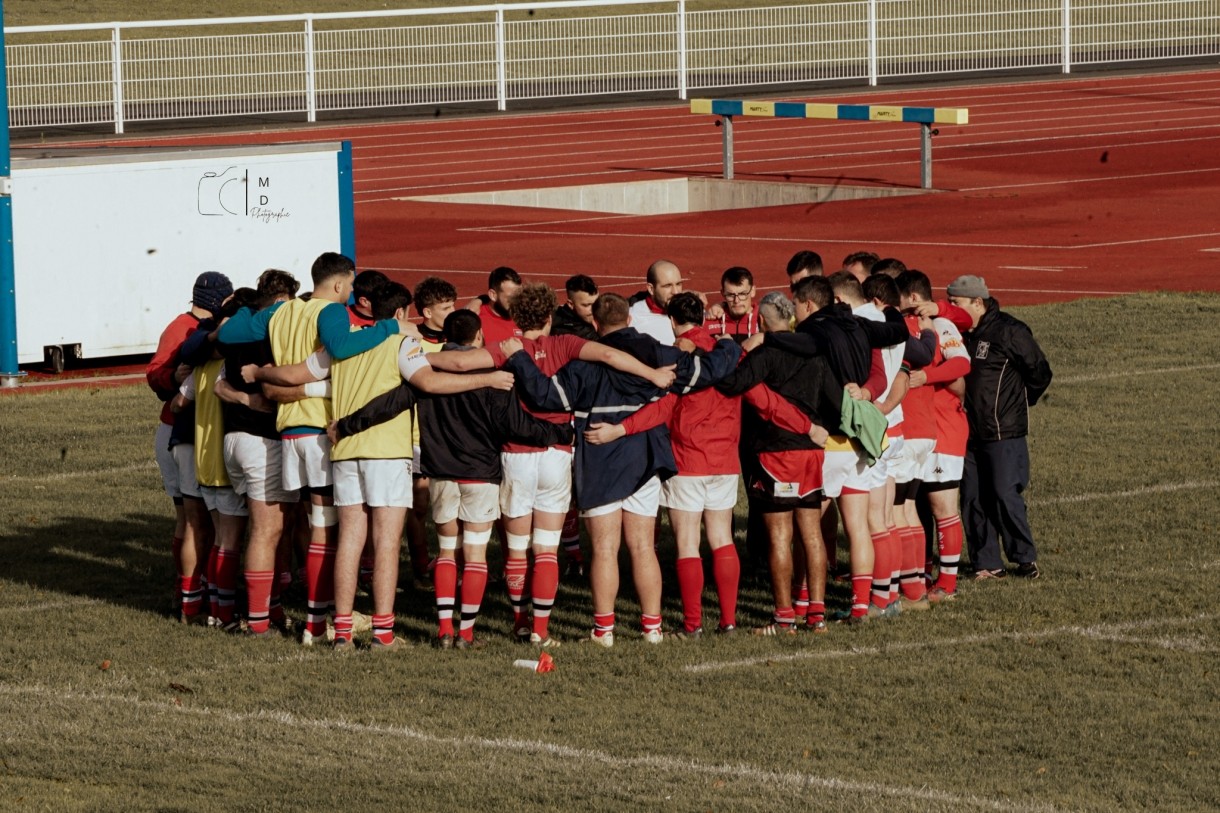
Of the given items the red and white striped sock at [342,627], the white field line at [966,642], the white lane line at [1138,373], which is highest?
the white lane line at [1138,373]

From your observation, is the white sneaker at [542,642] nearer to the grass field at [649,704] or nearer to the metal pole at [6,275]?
the grass field at [649,704]

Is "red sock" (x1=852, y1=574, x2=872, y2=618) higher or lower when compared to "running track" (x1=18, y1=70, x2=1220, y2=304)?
lower

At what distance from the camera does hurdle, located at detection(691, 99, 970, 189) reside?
3041 centimetres

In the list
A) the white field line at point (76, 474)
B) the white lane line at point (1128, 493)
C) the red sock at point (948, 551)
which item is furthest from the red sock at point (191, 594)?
the white lane line at point (1128, 493)

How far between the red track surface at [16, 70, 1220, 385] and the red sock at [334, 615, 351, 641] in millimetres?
10466

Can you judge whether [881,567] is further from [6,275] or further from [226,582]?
[6,275]

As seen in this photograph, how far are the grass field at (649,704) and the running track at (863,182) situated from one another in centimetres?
988

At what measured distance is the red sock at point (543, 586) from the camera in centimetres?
1073

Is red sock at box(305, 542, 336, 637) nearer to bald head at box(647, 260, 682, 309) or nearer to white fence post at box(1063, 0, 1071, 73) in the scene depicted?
bald head at box(647, 260, 682, 309)

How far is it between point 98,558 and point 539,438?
3891mm

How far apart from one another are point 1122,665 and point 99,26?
31000 mm

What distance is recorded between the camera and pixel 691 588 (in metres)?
11.0

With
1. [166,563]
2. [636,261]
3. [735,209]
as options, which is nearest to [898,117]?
[735,209]

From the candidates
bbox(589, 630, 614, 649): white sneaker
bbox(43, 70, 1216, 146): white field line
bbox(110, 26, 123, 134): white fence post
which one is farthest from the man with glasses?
bbox(110, 26, 123, 134): white fence post
